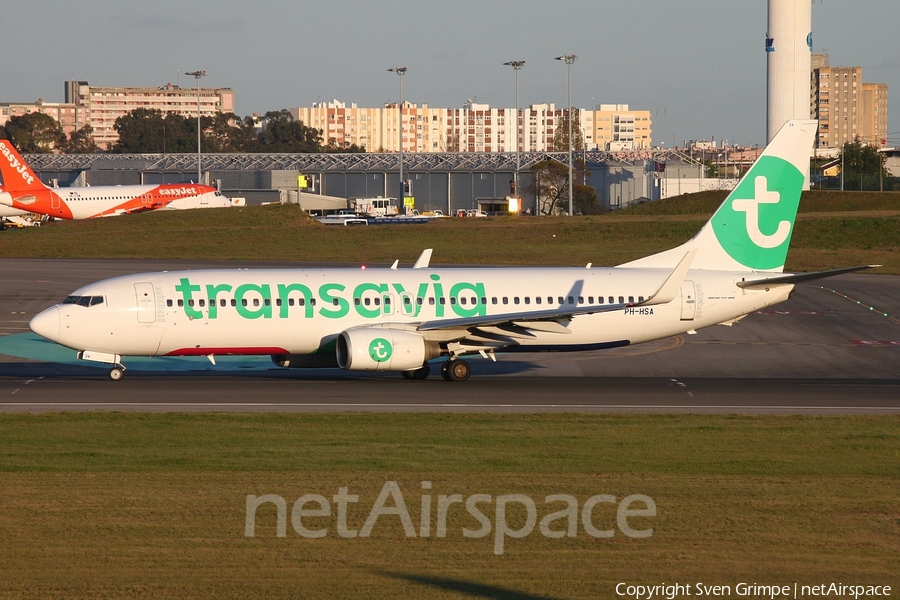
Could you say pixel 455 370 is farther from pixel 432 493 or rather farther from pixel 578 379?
pixel 432 493

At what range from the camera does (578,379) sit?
3684cm

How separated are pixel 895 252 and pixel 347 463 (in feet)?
236

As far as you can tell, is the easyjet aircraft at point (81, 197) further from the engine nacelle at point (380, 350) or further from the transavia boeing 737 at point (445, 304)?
the engine nacelle at point (380, 350)

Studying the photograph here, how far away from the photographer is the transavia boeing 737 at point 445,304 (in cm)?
3384

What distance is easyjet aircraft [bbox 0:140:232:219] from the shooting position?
111 m

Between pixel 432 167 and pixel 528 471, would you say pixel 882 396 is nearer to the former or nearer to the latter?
pixel 528 471

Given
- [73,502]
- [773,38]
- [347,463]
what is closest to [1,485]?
[73,502]

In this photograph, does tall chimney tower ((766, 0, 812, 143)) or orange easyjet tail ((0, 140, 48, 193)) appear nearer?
orange easyjet tail ((0, 140, 48, 193))

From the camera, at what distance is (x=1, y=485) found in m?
19.1

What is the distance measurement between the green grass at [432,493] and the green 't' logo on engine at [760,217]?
11.5m

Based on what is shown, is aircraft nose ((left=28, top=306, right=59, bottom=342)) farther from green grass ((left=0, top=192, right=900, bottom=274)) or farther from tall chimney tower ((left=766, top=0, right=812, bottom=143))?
tall chimney tower ((left=766, top=0, right=812, bottom=143))

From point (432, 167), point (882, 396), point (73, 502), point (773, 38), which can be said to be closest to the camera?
point (73, 502)

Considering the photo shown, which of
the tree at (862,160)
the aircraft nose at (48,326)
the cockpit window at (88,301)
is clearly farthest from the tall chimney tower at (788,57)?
the aircraft nose at (48,326)

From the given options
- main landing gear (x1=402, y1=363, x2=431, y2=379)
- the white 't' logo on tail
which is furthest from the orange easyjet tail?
the white 't' logo on tail
